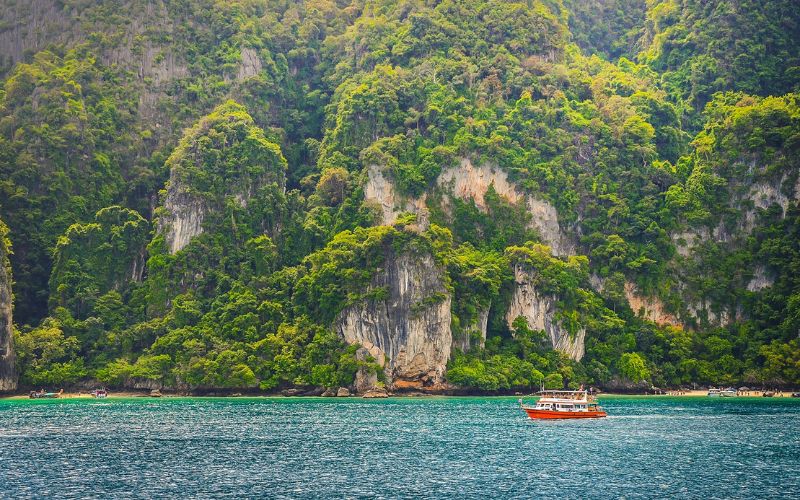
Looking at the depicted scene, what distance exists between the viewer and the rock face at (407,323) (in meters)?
97.8

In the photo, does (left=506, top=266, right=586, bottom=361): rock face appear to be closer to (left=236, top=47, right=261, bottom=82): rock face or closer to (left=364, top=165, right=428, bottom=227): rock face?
(left=364, top=165, right=428, bottom=227): rock face

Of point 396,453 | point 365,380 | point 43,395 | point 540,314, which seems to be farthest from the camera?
point 540,314

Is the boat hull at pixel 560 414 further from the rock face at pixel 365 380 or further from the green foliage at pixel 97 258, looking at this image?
the green foliage at pixel 97 258

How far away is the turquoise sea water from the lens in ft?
134

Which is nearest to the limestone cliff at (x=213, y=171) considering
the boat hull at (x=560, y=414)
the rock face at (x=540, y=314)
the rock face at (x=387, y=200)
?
the rock face at (x=387, y=200)

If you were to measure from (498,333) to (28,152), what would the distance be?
5755 cm

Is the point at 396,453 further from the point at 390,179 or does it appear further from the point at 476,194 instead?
the point at 476,194

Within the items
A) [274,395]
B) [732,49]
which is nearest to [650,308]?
[274,395]

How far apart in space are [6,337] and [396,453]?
2305 inches

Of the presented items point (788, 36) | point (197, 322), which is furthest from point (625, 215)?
point (197, 322)

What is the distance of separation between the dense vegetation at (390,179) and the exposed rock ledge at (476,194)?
828mm

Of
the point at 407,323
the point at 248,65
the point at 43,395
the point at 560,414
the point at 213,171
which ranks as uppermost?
A: the point at 248,65

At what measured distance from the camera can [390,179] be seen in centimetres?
11550

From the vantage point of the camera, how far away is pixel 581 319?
104750mm
